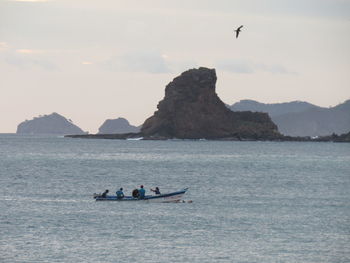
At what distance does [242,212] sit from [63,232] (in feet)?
52.6

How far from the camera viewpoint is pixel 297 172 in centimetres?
11481

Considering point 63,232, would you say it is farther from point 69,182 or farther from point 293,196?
point 69,182

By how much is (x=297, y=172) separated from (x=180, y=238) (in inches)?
2765

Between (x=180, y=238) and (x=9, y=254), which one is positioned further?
(x=180, y=238)

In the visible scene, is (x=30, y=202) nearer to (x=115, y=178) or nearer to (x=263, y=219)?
(x=263, y=219)

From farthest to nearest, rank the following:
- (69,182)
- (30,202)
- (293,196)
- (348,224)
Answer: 1. (69,182)
2. (293,196)
3. (30,202)
4. (348,224)

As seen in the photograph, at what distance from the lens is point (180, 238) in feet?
153

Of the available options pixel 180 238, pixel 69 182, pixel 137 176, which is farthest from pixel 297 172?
pixel 180 238

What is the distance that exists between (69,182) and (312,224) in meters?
40.7

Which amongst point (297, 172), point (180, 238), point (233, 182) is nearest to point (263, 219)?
point (180, 238)

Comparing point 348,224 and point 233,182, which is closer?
point 348,224

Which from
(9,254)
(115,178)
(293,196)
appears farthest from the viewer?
(115,178)

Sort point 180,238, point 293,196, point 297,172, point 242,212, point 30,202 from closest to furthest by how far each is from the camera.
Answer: point 180,238
point 242,212
point 30,202
point 293,196
point 297,172

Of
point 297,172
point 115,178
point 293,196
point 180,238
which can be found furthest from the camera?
point 297,172
